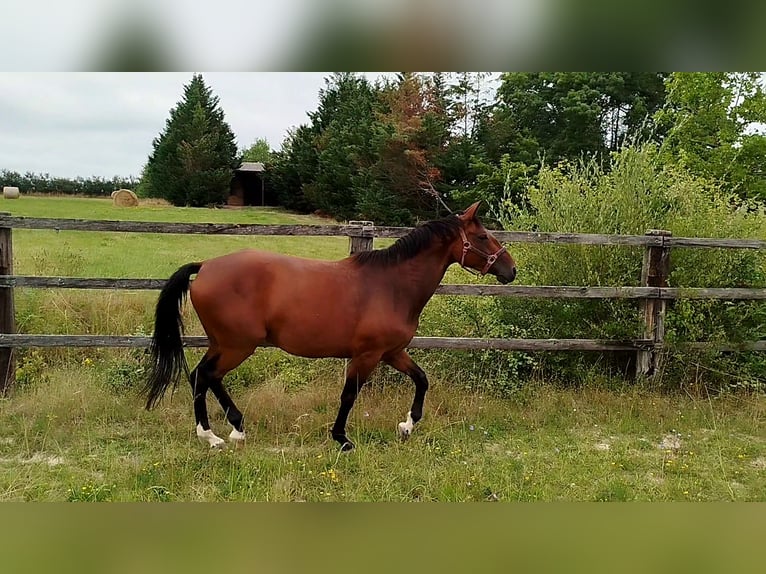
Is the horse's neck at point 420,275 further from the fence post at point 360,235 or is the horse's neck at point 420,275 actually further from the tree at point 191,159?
the tree at point 191,159

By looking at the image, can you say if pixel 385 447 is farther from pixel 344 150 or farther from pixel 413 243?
pixel 344 150

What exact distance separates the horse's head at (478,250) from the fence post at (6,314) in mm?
3953

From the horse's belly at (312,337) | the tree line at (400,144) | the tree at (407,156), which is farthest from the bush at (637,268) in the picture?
the tree at (407,156)

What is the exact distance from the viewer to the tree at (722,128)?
217 inches

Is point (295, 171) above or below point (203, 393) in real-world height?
above

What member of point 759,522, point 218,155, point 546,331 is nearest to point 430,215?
point 218,155

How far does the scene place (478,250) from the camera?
4.09 meters

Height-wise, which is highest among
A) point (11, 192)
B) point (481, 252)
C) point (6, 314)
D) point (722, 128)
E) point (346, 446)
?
point (722, 128)

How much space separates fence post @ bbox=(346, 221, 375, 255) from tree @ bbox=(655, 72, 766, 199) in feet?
11.4

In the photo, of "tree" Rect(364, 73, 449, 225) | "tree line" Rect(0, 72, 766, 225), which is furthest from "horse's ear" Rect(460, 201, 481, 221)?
"tree" Rect(364, 73, 449, 225)

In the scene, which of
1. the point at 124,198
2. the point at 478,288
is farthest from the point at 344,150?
the point at 478,288

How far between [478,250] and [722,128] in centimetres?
476

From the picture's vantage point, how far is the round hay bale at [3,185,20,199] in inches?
419
